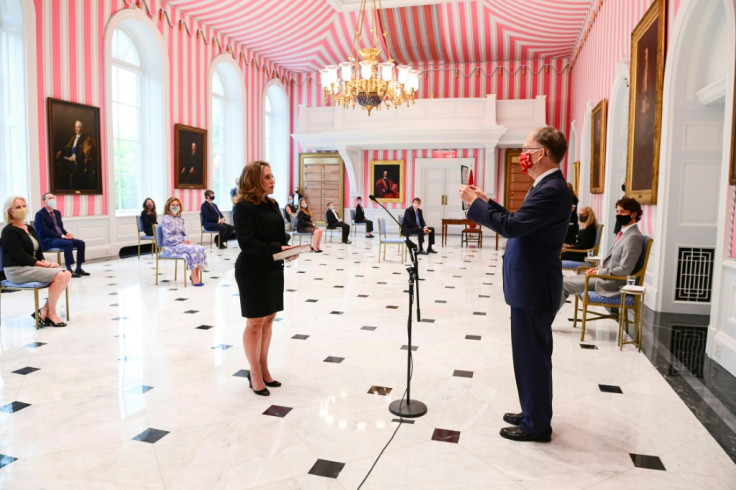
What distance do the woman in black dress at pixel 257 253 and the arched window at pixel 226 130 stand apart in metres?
11.1

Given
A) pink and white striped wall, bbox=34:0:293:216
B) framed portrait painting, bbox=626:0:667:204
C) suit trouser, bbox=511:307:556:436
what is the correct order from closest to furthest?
suit trouser, bbox=511:307:556:436 < framed portrait painting, bbox=626:0:667:204 < pink and white striped wall, bbox=34:0:293:216

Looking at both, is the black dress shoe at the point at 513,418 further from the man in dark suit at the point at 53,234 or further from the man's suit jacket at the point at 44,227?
the man's suit jacket at the point at 44,227

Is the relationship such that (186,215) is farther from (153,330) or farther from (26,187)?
(153,330)

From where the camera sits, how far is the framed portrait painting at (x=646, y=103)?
566 cm

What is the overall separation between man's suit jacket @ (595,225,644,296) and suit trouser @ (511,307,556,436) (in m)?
2.19

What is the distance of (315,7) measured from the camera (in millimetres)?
12867

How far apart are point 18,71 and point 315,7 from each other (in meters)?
7.13

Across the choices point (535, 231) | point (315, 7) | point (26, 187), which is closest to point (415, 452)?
point (535, 231)

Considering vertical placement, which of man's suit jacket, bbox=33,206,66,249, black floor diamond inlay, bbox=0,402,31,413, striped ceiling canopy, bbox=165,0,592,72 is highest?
striped ceiling canopy, bbox=165,0,592,72

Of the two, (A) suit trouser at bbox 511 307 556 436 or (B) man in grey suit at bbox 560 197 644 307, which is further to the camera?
(B) man in grey suit at bbox 560 197 644 307

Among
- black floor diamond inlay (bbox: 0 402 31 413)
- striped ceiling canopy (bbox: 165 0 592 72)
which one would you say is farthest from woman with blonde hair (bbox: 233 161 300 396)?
striped ceiling canopy (bbox: 165 0 592 72)

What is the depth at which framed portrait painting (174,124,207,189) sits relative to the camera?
1162 cm

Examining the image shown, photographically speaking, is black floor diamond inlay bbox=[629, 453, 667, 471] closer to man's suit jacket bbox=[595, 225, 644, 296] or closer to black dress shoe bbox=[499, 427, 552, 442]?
black dress shoe bbox=[499, 427, 552, 442]

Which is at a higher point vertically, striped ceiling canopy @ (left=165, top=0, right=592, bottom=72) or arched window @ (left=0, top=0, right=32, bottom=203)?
striped ceiling canopy @ (left=165, top=0, right=592, bottom=72)
